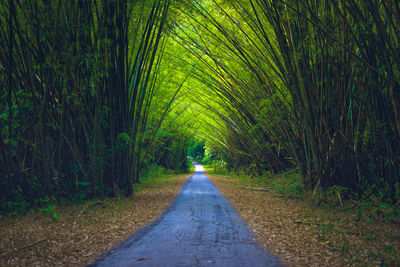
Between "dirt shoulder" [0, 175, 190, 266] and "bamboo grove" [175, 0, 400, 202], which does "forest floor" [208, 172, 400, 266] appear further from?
"dirt shoulder" [0, 175, 190, 266]

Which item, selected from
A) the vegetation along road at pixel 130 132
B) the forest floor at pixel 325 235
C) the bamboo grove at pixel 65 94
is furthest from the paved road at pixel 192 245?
the bamboo grove at pixel 65 94

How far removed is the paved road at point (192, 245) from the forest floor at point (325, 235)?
0.66ft

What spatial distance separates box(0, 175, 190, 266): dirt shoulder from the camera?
2688 millimetres

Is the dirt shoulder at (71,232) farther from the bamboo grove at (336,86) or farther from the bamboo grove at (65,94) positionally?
the bamboo grove at (336,86)

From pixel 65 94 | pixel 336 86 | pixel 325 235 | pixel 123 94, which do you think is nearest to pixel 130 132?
pixel 123 94

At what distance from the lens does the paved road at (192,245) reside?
8.27ft

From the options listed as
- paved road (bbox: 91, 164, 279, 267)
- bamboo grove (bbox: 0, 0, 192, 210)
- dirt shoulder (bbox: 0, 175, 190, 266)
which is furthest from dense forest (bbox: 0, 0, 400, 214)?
paved road (bbox: 91, 164, 279, 267)

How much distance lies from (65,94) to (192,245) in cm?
291

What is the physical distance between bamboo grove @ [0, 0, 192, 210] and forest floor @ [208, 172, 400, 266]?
8.31 feet

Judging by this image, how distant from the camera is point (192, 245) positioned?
297cm

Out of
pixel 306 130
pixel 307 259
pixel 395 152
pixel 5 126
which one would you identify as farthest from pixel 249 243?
pixel 5 126

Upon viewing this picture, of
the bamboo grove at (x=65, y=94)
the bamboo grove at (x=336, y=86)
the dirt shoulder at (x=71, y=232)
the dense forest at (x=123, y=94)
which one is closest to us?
the dirt shoulder at (x=71, y=232)

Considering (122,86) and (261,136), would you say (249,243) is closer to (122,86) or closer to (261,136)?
(122,86)

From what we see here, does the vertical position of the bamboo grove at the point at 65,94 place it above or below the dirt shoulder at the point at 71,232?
above
